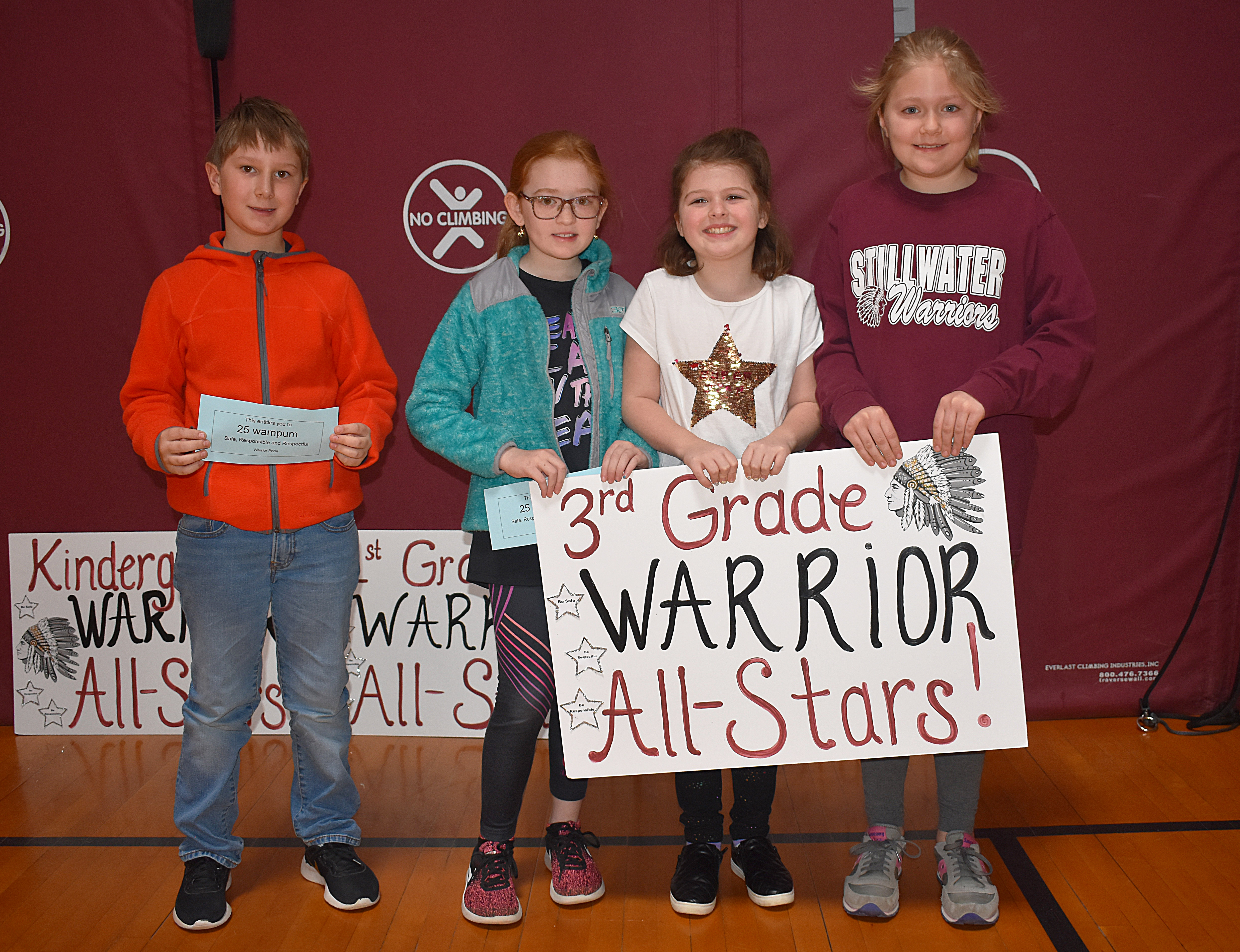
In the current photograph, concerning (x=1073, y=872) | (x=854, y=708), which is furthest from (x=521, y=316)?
(x=1073, y=872)

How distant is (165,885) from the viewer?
2.12 metres

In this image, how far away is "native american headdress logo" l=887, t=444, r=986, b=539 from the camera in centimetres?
186

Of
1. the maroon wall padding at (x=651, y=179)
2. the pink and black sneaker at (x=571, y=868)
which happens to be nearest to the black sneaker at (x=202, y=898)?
the pink and black sneaker at (x=571, y=868)

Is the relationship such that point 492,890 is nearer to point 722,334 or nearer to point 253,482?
point 253,482

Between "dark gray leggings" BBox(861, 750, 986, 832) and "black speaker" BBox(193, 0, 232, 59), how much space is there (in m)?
2.47

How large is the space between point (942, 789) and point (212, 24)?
8.66 ft

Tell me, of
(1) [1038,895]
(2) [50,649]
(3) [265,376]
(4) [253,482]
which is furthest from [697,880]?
(2) [50,649]

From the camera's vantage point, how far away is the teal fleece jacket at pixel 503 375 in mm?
1924

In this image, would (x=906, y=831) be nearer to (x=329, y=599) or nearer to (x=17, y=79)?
(x=329, y=599)

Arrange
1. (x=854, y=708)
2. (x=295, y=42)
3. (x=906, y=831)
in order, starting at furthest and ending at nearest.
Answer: (x=295, y=42) < (x=906, y=831) < (x=854, y=708)

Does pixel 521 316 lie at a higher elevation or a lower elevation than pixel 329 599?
higher

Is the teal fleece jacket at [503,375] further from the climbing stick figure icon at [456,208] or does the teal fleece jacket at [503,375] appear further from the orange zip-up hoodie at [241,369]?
the climbing stick figure icon at [456,208]

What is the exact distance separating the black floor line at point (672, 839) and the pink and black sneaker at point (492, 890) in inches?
11.4

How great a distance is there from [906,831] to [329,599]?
4.60 ft
